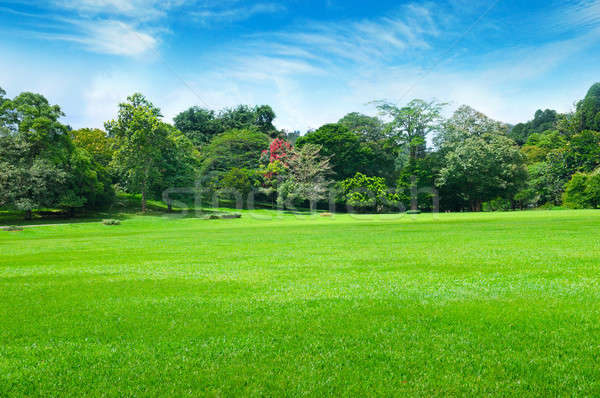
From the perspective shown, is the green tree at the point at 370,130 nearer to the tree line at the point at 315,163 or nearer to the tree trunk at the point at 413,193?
the tree line at the point at 315,163

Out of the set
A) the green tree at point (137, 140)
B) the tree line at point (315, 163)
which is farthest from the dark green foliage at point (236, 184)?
the green tree at point (137, 140)

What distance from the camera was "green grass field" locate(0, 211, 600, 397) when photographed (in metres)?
3.39

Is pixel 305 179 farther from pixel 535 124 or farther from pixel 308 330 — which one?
pixel 535 124

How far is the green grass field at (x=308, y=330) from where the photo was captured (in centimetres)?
339

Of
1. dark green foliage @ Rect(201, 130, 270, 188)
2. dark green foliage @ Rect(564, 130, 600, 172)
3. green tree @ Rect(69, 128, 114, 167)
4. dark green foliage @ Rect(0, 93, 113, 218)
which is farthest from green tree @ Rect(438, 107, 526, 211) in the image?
green tree @ Rect(69, 128, 114, 167)

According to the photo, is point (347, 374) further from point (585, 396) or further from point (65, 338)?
point (65, 338)

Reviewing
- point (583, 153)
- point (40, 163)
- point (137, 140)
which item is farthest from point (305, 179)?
point (583, 153)

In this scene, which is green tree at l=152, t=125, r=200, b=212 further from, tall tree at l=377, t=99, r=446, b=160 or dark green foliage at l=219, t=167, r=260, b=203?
tall tree at l=377, t=99, r=446, b=160

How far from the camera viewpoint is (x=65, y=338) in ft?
14.7

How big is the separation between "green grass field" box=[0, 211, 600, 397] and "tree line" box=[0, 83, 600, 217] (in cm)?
2997

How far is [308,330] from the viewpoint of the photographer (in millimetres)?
4520

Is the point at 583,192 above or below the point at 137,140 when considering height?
below

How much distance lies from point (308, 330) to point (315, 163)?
46.0 meters

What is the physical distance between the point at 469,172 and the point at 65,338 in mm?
49578
